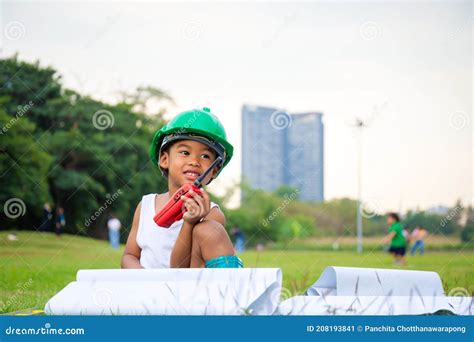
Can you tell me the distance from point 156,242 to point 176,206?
0.28 m

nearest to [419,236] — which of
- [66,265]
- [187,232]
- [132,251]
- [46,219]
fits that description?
[46,219]

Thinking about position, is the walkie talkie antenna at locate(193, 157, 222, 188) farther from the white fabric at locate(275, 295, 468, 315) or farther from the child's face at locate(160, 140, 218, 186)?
the white fabric at locate(275, 295, 468, 315)

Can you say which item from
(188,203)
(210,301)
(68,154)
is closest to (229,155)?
(188,203)

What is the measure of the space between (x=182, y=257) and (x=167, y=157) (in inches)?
23.6

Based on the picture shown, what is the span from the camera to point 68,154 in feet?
53.8

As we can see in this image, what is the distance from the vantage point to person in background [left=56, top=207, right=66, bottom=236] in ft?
41.5

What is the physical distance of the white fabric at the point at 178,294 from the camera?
231cm

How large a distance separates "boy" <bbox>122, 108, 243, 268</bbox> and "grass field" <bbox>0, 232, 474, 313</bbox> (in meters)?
0.46

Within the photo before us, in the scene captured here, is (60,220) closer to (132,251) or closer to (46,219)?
(46,219)

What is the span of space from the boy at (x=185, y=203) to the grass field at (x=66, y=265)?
0.46m

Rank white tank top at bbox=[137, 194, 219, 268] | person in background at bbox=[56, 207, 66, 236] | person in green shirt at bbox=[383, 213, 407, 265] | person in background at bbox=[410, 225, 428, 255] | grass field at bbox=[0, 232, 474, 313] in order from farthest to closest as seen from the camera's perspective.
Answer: person in background at bbox=[56, 207, 66, 236] → person in background at bbox=[410, 225, 428, 255] → person in green shirt at bbox=[383, 213, 407, 265] → grass field at bbox=[0, 232, 474, 313] → white tank top at bbox=[137, 194, 219, 268]

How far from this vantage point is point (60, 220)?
13156 mm

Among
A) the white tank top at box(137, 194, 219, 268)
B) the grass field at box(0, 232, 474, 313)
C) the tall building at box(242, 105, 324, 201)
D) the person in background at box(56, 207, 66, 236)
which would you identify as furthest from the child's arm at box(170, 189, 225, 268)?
the person in background at box(56, 207, 66, 236)

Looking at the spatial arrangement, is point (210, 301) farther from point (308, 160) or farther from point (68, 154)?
point (68, 154)
